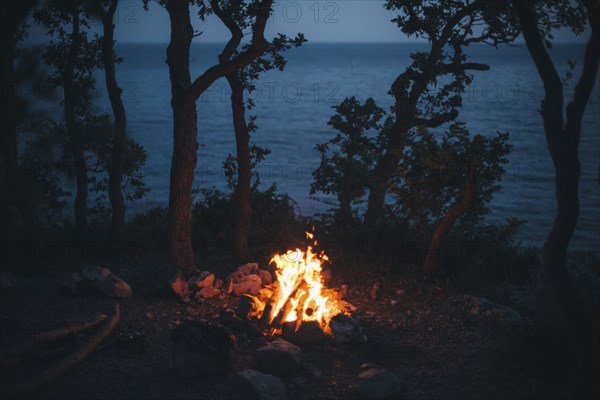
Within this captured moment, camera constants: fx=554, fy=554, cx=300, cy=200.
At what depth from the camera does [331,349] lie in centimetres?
837

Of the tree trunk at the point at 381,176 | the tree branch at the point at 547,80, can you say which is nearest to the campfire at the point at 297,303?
the tree trunk at the point at 381,176

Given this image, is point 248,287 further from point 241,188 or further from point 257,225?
point 257,225

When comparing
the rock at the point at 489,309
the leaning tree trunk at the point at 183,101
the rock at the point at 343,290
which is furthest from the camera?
the rock at the point at 343,290

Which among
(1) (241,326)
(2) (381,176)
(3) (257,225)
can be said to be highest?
(2) (381,176)

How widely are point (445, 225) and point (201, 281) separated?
455 cm

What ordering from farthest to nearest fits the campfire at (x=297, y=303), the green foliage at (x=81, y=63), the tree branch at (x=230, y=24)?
the green foliage at (x=81, y=63), the tree branch at (x=230, y=24), the campfire at (x=297, y=303)

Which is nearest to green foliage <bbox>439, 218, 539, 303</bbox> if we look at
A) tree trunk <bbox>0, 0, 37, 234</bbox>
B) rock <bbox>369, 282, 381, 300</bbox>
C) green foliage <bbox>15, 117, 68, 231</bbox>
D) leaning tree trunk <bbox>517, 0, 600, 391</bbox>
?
rock <bbox>369, 282, 381, 300</bbox>

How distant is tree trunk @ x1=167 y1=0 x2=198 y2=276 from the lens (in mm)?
10055

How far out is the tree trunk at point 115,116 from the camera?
11.7 meters

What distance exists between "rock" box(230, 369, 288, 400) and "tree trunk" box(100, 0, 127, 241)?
6.61 m

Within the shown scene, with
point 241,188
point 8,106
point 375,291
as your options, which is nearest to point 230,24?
point 241,188

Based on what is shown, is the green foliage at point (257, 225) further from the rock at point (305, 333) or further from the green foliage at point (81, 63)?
the rock at point (305, 333)

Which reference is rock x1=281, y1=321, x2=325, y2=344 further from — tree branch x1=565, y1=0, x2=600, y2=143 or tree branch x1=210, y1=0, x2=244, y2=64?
tree branch x1=210, y1=0, x2=244, y2=64

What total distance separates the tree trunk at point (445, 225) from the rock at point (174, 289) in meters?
4.55
